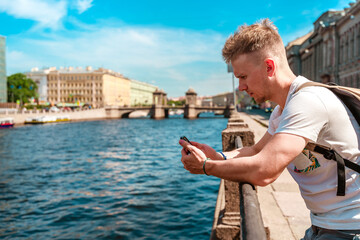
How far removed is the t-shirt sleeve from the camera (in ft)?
4.20

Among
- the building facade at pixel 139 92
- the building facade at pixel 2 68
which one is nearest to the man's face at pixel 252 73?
the building facade at pixel 2 68

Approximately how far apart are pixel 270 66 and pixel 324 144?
41cm

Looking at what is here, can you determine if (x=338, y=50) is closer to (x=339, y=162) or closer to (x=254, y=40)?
(x=254, y=40)

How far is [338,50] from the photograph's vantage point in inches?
1652

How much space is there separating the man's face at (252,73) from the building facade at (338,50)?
120 feet

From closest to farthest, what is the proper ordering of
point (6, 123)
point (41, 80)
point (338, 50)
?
1. point (338, 50)
2. point (6, 123)
3. point (41, 80)

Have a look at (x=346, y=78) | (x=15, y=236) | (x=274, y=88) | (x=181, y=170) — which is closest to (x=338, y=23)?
(x=346, y=78)

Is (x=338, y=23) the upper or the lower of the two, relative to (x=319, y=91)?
upper

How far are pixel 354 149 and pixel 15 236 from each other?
863cm

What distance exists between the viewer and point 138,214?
9.29 metres

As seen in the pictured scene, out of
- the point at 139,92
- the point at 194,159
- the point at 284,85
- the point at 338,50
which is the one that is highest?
the point at 139,92

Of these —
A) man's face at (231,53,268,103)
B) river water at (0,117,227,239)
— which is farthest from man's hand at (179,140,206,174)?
river water at (0,117,227,239)

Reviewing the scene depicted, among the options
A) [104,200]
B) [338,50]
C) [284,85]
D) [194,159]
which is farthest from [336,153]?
[338,50]

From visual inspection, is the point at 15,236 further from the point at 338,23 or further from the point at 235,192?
the point at 338,23
